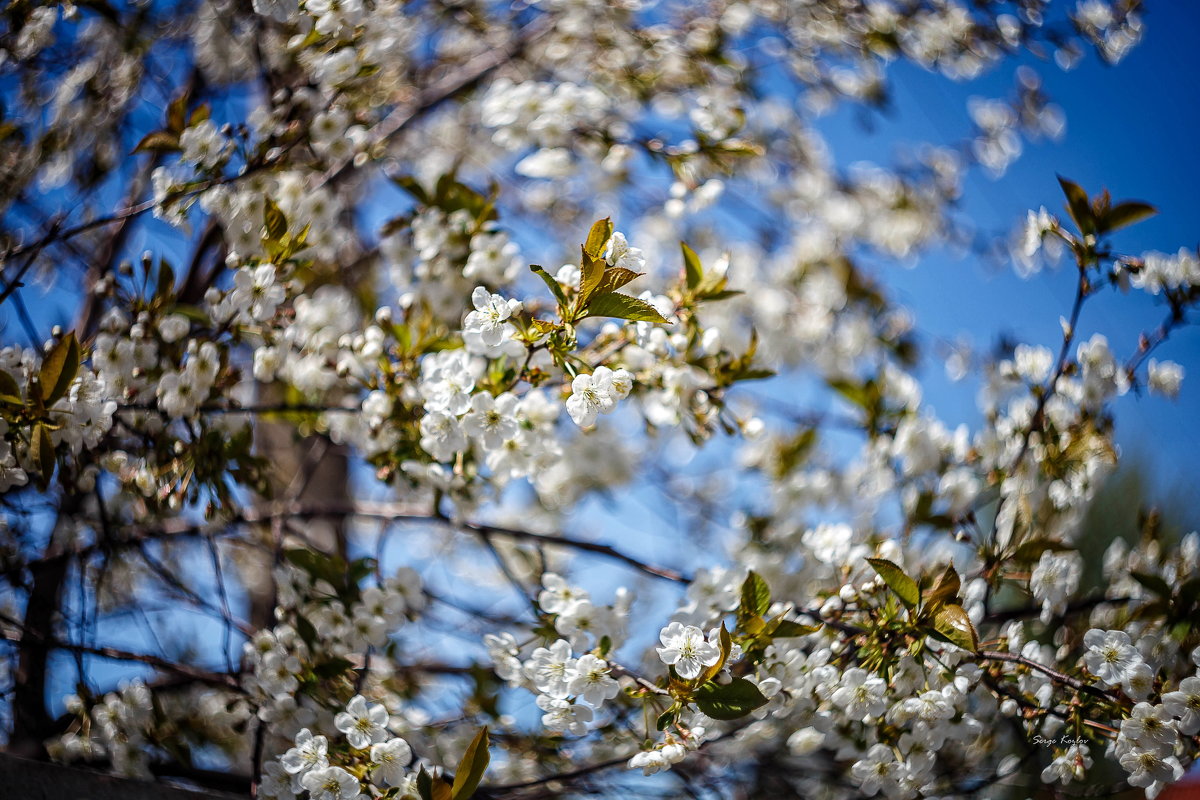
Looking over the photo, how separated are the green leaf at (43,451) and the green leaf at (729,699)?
1.02 metres

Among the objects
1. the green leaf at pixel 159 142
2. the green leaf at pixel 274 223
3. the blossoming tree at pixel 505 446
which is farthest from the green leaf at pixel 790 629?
the green leaf at pixel 159 142

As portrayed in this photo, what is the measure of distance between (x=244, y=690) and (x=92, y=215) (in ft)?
4.96

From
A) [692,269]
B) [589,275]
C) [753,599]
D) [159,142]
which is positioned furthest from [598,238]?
[159,142]

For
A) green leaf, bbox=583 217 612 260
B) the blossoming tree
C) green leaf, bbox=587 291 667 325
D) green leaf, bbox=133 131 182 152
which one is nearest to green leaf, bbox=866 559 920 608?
the blossoming tree

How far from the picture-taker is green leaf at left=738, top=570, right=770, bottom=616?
1.15 metres

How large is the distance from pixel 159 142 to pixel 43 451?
0.65m

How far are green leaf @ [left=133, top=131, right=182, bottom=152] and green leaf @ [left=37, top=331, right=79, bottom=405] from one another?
457mm

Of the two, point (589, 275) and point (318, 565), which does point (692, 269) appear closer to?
point (589, 275)

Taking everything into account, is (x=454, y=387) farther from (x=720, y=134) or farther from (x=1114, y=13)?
(x=1114, y=13)

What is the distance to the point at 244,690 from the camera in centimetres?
138

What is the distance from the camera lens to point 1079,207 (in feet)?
4.47

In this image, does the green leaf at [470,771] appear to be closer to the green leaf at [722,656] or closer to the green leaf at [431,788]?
the green leaf at [431,788]

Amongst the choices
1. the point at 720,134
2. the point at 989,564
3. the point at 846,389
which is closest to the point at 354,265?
the point at 720,134

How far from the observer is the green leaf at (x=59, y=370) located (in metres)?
1.10
